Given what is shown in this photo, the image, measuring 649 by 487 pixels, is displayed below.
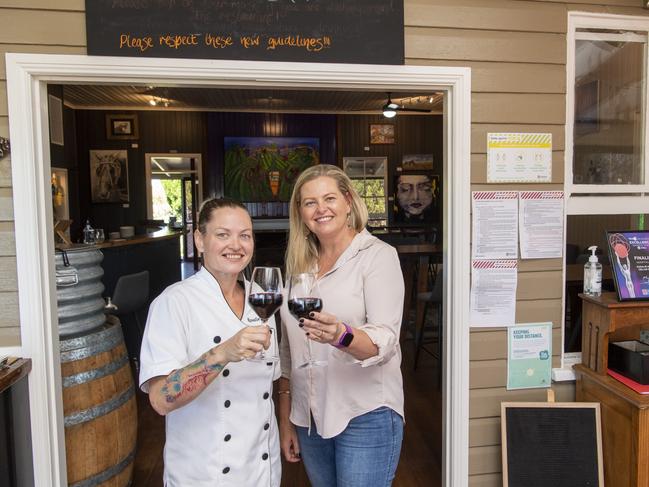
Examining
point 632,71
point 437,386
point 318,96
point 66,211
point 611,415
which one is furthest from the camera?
point 318,96

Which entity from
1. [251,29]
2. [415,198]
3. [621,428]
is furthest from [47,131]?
[415,198]

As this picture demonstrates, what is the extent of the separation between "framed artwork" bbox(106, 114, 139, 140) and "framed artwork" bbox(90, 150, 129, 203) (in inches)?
12.9

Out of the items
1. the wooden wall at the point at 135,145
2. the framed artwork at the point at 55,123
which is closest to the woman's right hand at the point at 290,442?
the framed artwork at the point at 55,123

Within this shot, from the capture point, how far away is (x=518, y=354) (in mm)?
2279

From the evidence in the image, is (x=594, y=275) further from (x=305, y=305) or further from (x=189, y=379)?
(x=189, y=379)

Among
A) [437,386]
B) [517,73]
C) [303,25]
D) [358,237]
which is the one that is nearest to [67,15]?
[303,25]

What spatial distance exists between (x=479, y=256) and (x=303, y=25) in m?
1.28

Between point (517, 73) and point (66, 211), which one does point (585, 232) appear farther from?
point (66, 211)

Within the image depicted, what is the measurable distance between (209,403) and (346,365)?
17.5 inches

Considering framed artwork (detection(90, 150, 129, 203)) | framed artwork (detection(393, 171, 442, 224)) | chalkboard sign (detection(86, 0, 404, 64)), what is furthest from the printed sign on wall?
framed artwork (detection(90, 150, 129, 203))

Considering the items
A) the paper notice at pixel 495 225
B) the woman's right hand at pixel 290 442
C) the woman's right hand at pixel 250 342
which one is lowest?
the woman's right hand at pixel 290 442

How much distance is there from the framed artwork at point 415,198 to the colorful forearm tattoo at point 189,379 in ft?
33.1

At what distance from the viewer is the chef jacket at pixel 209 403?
1349 mm

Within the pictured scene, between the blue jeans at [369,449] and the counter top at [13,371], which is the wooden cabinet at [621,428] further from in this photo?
the counter top at [13,371]
